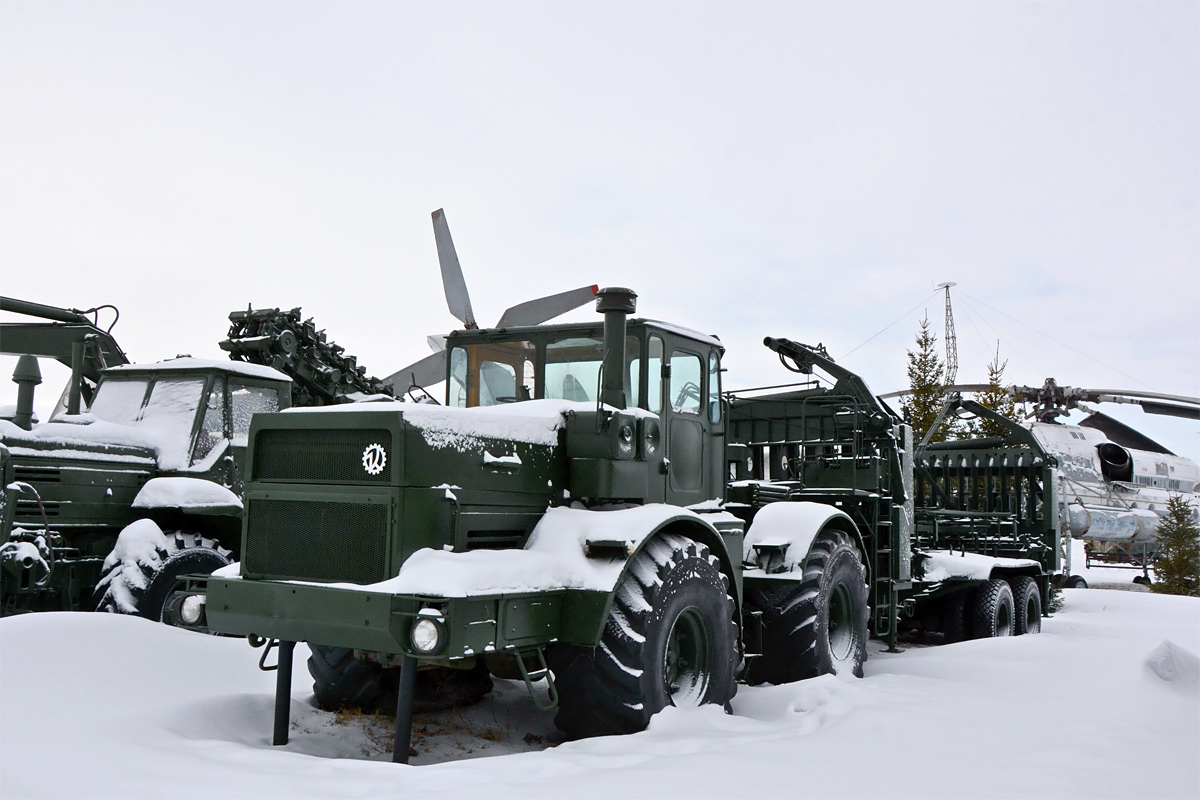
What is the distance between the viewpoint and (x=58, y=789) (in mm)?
4102

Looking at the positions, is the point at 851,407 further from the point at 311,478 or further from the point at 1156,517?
the point at 1156,517

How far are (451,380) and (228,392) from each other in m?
3.76

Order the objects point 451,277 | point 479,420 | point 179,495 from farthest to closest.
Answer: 1. point 451,277
2. point 179,495
3. point 479,420

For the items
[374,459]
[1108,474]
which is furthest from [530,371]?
[1108,474]

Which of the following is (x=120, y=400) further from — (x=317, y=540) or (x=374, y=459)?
(x=374, y=459)

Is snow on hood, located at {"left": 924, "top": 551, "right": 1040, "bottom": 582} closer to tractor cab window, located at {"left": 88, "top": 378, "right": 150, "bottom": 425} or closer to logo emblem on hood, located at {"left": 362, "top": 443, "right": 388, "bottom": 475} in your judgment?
logo emblem on hood, located at {"left": 362, "top": 443, "right": 388, "bottom": 475}

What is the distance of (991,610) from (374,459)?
27.3 ft

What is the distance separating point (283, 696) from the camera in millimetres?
5609

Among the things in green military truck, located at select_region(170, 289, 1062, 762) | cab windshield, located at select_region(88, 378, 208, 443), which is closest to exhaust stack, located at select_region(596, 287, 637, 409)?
green military truck, located at select_region(170, 289, 1062, 762)

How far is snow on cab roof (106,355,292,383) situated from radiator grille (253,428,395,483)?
4.67 meters

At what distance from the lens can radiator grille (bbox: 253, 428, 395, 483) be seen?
17.3ft

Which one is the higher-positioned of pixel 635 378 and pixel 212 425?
pixel 635 378

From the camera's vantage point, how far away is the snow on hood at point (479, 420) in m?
5.29

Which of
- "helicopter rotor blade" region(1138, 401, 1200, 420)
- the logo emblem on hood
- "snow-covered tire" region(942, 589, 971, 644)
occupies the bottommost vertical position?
"snow-covered tire" region(942, 589, 971, 644)
